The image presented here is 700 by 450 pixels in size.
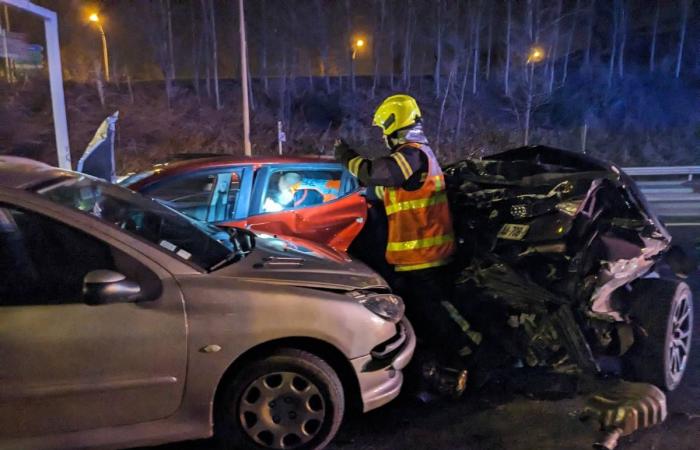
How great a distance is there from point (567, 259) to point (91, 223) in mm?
2729

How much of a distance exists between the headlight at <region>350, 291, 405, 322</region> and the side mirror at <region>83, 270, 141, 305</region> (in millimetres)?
1157

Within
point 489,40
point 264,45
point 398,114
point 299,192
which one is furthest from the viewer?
point 264,45

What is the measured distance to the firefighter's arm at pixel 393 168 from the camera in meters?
3.56

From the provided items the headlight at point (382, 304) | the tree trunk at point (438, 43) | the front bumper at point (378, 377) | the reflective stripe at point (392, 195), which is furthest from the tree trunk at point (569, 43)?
the front bumper at point (378, 377)

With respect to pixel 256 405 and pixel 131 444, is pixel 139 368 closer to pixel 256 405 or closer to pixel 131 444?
pixel 131 444

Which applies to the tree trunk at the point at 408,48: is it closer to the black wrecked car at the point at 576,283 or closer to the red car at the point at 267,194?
the red car at the point at 267,194

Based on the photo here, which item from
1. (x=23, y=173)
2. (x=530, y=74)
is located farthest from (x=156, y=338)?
(x=530, y=74)

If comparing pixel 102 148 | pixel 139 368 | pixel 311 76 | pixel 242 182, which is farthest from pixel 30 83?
pixel 139 368

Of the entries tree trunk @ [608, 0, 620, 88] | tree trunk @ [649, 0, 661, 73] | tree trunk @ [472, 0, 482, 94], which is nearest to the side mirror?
tree trunk @ [472, 0, 482, 94]

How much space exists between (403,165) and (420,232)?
0.49 meters

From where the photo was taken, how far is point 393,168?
3.56m

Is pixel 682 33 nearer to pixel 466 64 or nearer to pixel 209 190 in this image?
pixel 466 64

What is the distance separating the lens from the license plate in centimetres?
364

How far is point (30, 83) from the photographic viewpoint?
2814cm
